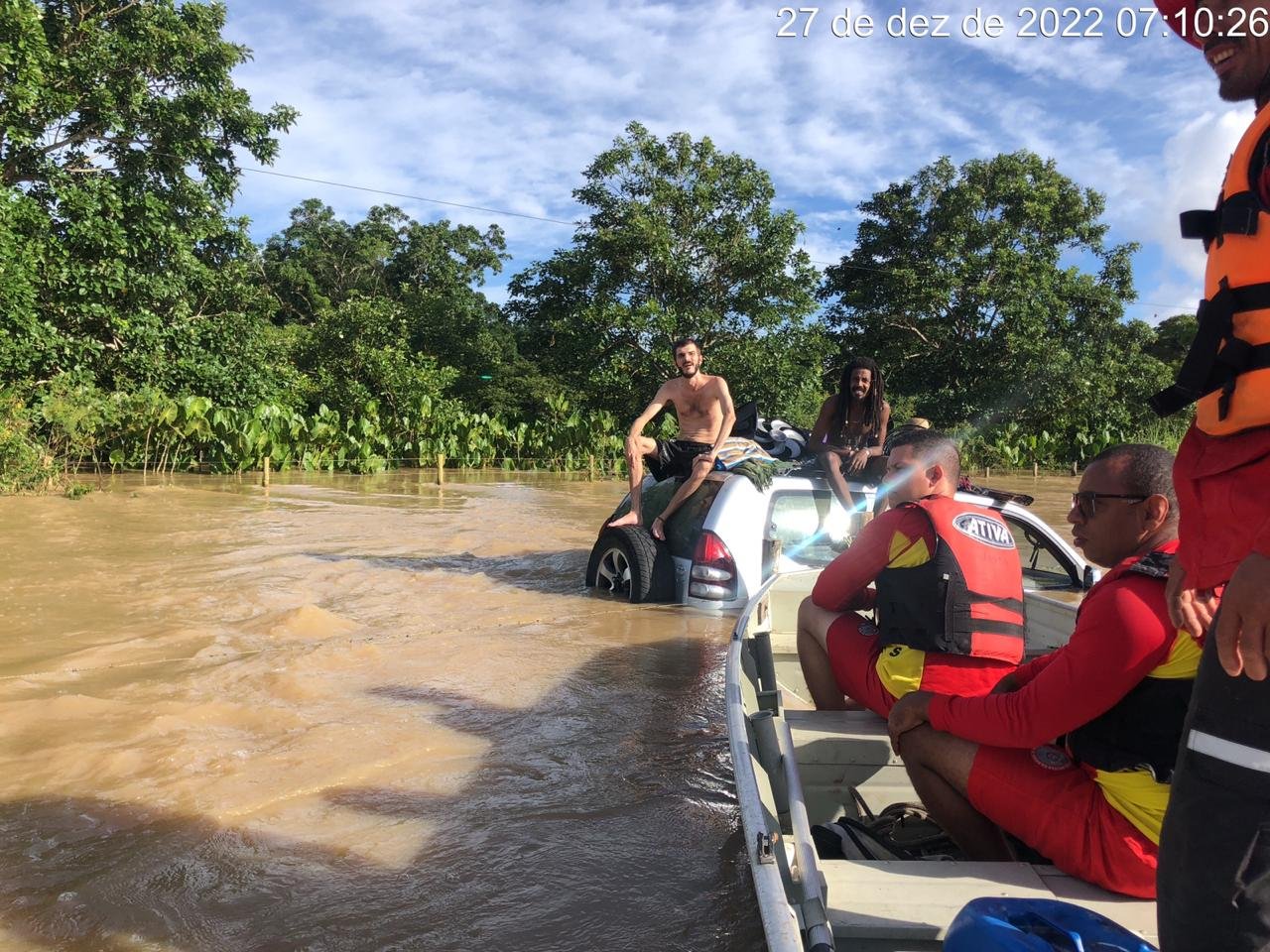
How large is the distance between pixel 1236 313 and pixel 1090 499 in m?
1.05

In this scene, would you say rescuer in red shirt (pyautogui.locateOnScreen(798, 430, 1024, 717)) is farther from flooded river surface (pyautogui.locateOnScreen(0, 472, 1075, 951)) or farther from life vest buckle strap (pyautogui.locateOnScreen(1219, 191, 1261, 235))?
life vest buckle strap (pyautogui.locateOnScreen(1219, 191, 1261, 235))

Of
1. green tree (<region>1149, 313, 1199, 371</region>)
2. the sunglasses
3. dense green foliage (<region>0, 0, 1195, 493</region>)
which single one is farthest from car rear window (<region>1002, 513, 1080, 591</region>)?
green tree (<region>1149, 313, 1199, 371</region>)

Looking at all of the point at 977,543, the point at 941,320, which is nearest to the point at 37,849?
the point at 977,543

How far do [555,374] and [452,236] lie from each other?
853 inches

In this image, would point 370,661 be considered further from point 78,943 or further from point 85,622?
point 78,943

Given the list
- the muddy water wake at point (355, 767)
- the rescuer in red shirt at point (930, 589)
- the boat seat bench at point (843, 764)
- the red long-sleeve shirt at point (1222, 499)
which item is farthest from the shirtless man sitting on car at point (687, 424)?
the red long-sleeve shirt at point (1222, 499)

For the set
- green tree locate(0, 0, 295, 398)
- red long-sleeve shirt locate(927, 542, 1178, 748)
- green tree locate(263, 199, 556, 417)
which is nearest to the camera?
red long-sleeve shirt locate(927, 542, 1178, 748)

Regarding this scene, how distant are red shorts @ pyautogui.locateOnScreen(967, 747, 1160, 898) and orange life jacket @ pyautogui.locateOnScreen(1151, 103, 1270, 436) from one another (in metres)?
1.04

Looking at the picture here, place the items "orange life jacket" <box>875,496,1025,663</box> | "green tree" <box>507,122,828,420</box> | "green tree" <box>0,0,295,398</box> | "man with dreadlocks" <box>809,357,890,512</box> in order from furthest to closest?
"green tree" <box>507,122,828,420</box> → "green tree" <box>0,0,295,398</box> → "man with dreadlocks" <box>809,357,890,512</box> → "orange life jacket" <box>875,496,1025,663</box>

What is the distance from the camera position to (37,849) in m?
3.03

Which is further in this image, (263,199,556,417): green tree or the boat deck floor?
(263,199,556,417): green tree

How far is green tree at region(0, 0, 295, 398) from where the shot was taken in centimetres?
1521

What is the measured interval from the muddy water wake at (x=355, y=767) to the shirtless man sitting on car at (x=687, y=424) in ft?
4.03

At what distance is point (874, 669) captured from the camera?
10.6 feet
